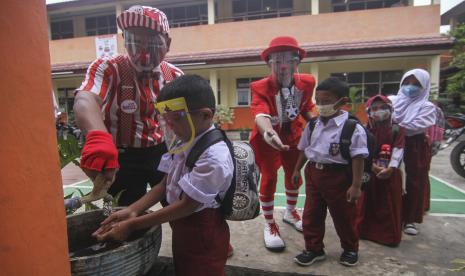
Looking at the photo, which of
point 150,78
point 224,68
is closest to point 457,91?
point 224,68

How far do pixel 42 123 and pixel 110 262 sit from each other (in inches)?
23.3

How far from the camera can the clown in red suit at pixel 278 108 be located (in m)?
2.59

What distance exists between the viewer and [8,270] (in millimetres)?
877

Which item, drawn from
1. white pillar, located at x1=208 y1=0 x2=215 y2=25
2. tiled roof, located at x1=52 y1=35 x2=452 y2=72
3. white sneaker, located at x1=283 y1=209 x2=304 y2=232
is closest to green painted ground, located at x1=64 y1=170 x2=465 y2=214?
white sneaker, located at x1=283 y1=209 x2=304 y2=232

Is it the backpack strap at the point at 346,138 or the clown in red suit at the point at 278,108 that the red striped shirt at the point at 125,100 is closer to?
the clown in red suit at the point at 278,108

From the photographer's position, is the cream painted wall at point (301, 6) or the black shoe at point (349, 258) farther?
the cream painted wall at point (301, 6)

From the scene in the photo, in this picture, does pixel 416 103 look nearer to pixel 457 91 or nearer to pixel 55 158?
pixel 55 158

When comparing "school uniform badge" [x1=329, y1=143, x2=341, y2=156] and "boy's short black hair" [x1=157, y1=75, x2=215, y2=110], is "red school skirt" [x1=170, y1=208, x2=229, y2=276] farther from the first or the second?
"school uniform badge" [x1=329, y1=143, x2=341, y2=156]

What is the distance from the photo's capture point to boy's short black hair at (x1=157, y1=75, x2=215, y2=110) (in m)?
1.37

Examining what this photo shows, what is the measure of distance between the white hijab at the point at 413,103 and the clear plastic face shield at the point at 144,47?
7.22 ft

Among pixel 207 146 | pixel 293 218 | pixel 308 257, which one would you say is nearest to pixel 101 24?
pixel 293 218

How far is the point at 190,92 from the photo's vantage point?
137cm

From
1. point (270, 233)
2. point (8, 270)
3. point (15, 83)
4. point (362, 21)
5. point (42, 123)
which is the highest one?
point (362, 21)

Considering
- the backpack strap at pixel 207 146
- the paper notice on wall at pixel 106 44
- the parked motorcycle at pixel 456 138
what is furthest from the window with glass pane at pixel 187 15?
the backpack strap at pixel 207 146
